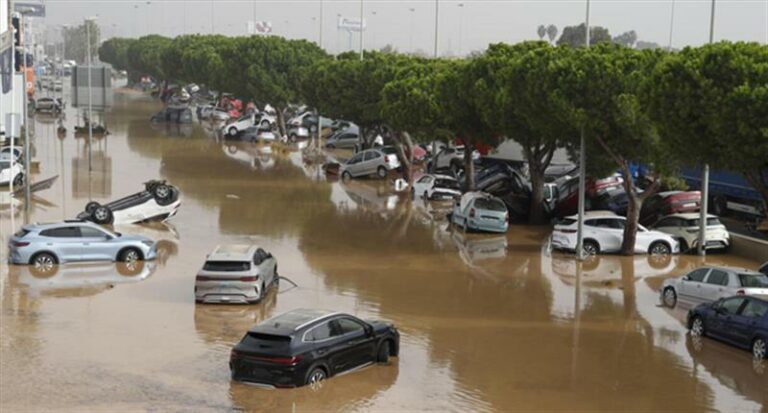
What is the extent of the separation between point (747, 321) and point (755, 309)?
0.28m

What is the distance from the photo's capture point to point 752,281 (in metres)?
22.9

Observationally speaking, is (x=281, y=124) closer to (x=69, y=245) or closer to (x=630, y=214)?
(x=630, y=214)

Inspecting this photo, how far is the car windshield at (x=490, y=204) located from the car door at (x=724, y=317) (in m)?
15.9

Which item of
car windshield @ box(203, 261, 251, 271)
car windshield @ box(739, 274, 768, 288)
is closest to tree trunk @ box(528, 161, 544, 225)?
car windshield @ box(739, 274, 768, 288)

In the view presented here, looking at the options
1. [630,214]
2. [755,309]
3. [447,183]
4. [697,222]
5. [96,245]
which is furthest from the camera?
[447,183]

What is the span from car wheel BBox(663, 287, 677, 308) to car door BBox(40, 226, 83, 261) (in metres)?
15.2

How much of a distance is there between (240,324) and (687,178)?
88.3 feet

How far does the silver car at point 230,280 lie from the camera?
2375 cm

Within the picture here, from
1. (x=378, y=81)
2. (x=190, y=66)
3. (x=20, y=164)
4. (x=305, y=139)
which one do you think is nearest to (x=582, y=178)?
(x=378, y=81)

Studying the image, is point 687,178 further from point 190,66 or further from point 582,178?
point 190,66

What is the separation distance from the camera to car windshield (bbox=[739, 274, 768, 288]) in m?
22.8

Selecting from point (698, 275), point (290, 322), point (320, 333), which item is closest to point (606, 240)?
point (698, 275)

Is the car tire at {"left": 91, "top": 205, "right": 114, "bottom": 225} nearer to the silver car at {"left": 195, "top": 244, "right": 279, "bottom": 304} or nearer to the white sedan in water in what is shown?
the silver car at {"left": 195, "top": 244, "right": 279, "bottom": 304}

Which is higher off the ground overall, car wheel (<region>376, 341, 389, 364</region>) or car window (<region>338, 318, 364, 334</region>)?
car window (<region>338, 318, 364, 334</region>)
